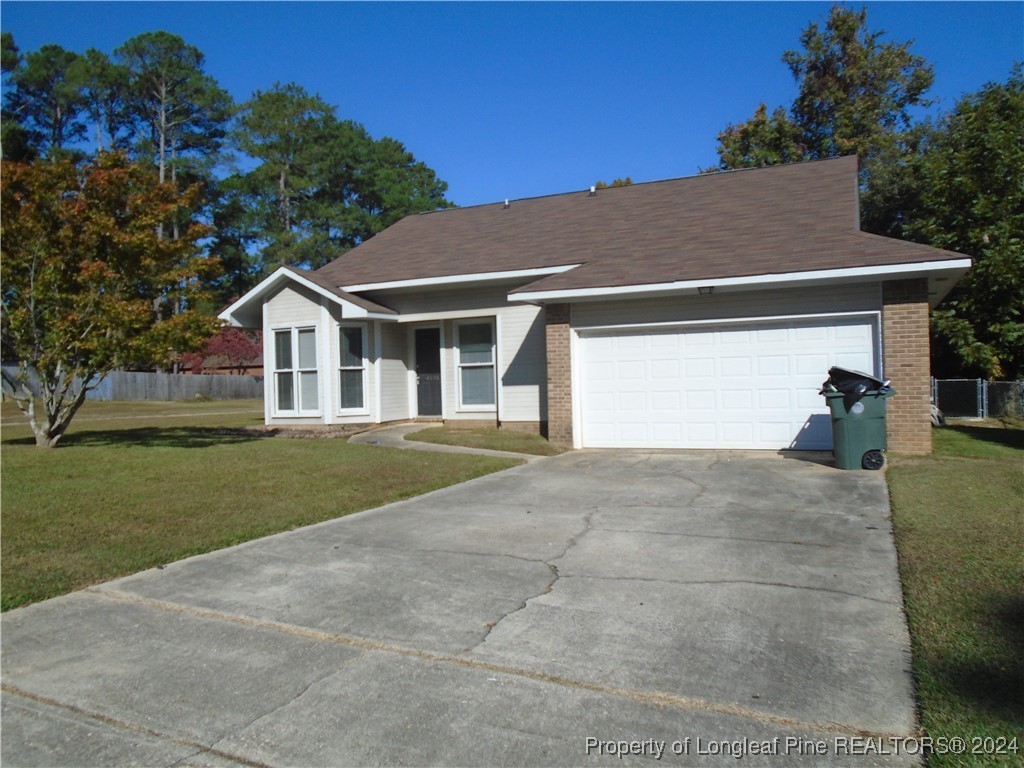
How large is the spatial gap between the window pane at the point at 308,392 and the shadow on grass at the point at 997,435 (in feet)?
42.8

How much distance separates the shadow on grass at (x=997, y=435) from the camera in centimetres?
1384

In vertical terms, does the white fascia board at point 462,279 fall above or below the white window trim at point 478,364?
above

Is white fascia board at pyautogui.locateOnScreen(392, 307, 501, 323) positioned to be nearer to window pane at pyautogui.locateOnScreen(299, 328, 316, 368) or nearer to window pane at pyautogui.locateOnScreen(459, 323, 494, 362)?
window pane at pyautogui.locateOnScreen(459, 323, 494, 362)

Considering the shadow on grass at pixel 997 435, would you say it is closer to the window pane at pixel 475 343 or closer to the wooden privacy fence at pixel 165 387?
the window pane at pixel 475 343

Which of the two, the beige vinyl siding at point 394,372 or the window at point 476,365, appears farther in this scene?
the beige vinyl siding at point 394,372

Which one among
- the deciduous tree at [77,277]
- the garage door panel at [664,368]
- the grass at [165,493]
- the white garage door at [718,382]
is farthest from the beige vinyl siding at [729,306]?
the deciduous tree at [77,277]

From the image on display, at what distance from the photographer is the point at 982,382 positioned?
2083 centimetres

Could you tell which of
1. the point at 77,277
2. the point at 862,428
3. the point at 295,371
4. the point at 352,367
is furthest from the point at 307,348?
the point at 862,428

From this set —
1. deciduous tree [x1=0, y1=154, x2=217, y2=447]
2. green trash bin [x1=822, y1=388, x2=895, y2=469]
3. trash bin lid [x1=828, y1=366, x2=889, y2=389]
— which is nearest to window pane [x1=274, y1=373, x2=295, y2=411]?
deciduous tree [x1=0, y1=154, x2=217, y2=447]

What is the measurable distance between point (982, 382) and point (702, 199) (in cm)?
1041

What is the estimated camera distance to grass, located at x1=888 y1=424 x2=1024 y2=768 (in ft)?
11.1

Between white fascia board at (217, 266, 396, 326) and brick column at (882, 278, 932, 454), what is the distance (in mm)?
9367

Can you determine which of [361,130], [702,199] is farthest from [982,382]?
[361,130]

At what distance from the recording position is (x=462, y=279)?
15430 mm
